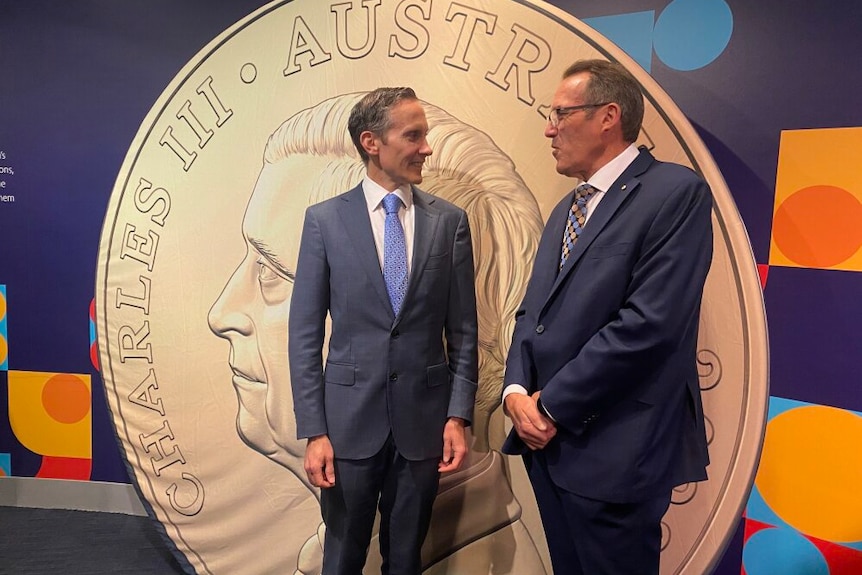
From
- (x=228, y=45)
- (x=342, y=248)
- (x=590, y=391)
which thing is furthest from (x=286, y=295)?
(x=590, y=391)

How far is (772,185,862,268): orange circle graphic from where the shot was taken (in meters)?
1.62

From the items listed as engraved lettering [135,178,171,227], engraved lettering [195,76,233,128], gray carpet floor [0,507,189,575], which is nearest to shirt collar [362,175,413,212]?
engraved lettering [195,76,233,128]

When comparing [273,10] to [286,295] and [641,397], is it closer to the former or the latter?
[286,295]

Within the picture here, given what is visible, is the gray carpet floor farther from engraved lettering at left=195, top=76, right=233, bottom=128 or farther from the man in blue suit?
engraved lettering at left=195, top=76, right=233, bottom=128

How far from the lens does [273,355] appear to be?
83.1 inches

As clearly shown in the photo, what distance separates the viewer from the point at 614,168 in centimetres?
127

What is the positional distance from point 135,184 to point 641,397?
1917 millimetres

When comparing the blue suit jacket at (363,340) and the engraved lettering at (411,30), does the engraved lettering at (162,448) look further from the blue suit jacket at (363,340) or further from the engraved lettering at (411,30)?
the engraved lettering at (411,30)

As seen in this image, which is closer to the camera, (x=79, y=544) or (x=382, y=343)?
(x=382, y=343)

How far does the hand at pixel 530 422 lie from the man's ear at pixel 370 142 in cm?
66

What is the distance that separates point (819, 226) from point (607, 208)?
2.71ft

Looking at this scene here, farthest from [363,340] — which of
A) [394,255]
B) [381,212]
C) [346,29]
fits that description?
[346,29]

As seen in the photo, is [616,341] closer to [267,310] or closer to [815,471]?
[815,471]

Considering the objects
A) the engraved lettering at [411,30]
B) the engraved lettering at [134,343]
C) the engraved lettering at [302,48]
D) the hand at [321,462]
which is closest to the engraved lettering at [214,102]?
the engraved lettering at [302,48]
